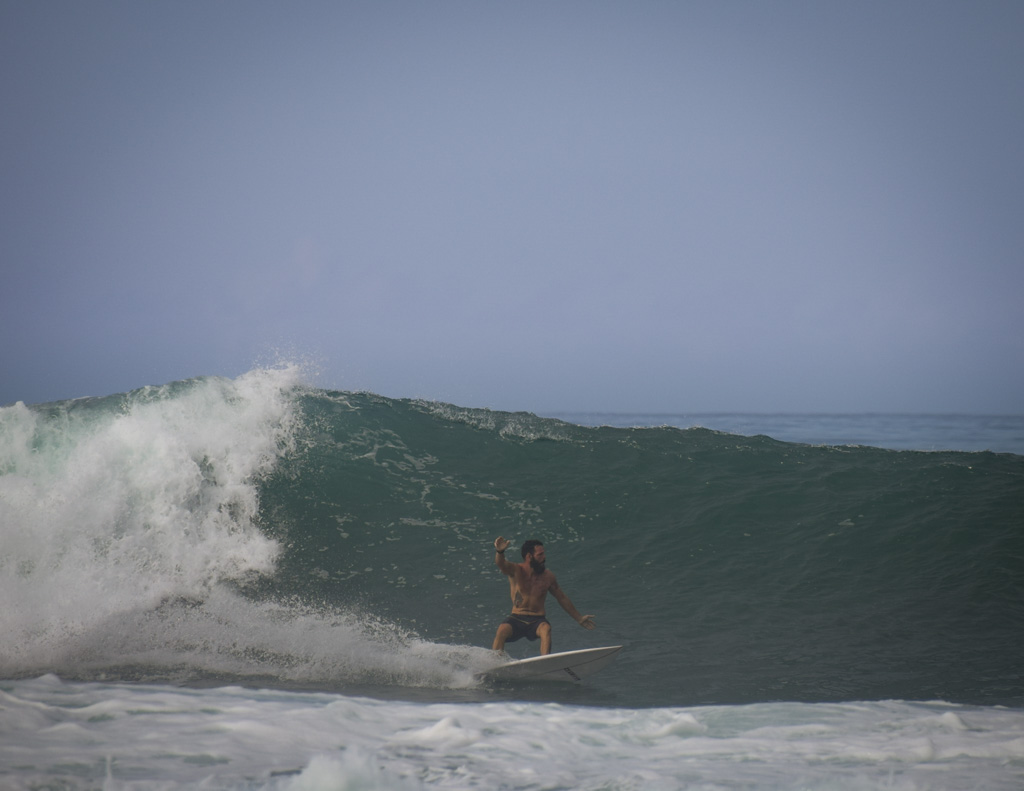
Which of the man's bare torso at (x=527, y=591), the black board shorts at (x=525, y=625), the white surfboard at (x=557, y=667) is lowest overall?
the white surfboard at (x=557, y=667)

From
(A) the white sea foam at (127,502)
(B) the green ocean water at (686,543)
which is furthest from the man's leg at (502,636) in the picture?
(A) the white sea foam at (127,502)

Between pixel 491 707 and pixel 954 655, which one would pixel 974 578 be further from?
pixel 491 707

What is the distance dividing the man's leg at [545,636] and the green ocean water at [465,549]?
52cm

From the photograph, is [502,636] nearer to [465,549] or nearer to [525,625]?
[525,625]

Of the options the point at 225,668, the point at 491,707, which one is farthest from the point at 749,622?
the point at 225,668

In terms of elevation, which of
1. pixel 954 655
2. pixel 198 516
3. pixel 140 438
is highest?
pixel 140 438

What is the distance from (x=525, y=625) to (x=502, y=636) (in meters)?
0.25

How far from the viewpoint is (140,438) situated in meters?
10.6

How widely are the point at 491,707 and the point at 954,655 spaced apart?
14.2 feet

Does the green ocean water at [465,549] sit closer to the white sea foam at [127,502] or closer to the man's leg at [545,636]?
the white sea foam at [127,502]

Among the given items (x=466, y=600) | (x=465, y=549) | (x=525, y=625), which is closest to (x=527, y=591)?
(x=525, y=625)

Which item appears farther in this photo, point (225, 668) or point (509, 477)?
point (509, 477)

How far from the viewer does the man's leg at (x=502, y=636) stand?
654 centimetres

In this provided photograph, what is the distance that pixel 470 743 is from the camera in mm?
4586
